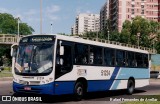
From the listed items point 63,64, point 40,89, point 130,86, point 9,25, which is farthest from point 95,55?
point 9,25

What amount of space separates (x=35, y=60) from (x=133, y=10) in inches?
5177

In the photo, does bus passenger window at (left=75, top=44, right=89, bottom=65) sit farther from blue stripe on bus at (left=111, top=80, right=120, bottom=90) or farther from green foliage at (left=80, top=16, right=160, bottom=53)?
green foliage at (left=80, top=16, right=160, bottom=53)

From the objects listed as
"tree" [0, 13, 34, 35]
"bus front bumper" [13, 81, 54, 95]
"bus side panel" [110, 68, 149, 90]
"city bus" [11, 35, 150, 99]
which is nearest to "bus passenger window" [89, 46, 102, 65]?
"city bus" [11, 35, 150, 99]

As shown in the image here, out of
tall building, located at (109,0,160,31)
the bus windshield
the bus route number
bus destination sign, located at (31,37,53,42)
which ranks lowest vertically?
the bus route number

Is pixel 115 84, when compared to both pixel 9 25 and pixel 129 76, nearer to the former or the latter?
pixel 129 76

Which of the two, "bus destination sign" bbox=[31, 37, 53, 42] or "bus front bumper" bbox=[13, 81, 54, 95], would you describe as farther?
Result: "bus destination sign" bbox=[31, 37, 53, 42]

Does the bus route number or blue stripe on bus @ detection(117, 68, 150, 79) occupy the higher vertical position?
the bus route number

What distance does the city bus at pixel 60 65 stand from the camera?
52.1ft

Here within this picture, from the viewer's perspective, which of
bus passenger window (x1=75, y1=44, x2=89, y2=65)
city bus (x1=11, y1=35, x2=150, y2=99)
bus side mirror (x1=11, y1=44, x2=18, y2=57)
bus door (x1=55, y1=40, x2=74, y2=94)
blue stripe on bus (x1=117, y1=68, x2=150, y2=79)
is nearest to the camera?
city bus (x1=11, y1=35, x2=150, y2=99)

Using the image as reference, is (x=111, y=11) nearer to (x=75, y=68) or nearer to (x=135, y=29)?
(x=135, y=29)

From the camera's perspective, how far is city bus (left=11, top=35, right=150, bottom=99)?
15.9 metres

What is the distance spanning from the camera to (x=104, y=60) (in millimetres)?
20094

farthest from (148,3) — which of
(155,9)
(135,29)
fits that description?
(135,29)

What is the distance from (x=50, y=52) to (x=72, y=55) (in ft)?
4.60
